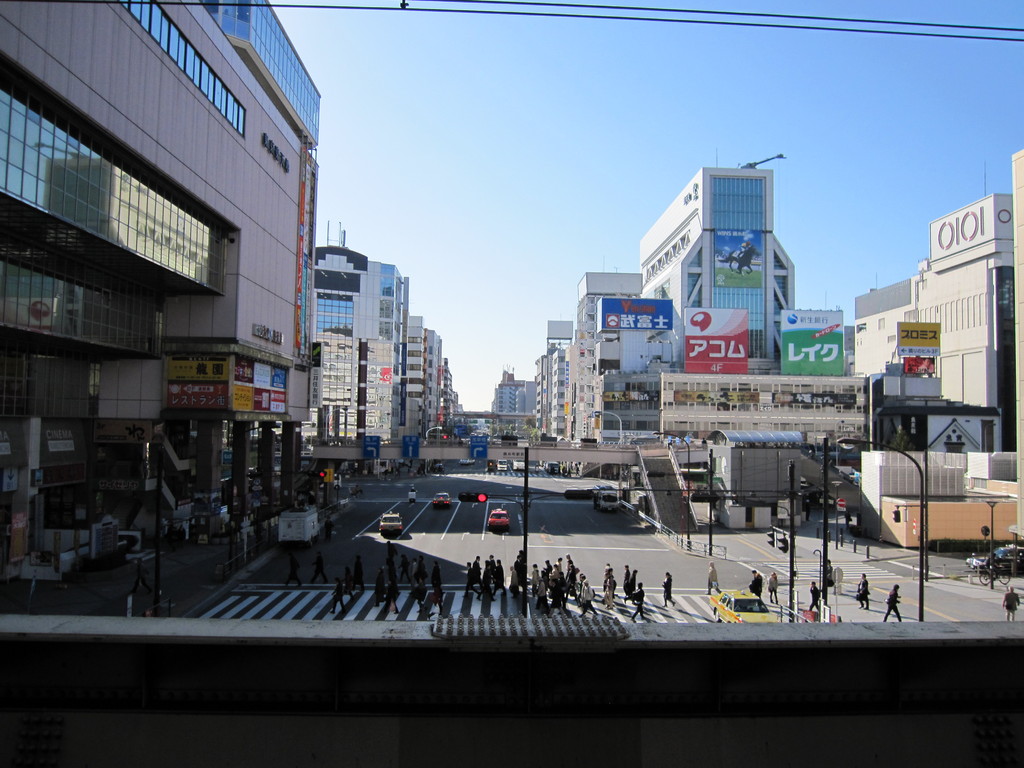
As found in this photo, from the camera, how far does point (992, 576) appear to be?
27391 mm

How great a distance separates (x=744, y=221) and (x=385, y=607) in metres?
118

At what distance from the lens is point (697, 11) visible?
8297 mm

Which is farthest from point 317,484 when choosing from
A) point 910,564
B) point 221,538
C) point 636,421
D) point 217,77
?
point 636,421

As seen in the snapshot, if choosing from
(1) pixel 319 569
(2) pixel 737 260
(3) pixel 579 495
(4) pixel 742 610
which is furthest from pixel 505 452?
(2) pixel 737 260

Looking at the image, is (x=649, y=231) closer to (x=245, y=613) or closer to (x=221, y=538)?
(x=221, y=538)

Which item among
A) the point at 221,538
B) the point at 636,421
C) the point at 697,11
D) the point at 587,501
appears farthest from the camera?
the point at 636,421

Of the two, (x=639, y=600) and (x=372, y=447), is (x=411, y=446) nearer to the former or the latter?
(x=372, y=447)

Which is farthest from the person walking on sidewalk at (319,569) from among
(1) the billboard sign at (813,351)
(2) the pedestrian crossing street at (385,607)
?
(1) the billboard sign at (813,351)

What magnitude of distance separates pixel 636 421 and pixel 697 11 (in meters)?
88.9

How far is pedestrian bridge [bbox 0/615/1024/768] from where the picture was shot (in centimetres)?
528

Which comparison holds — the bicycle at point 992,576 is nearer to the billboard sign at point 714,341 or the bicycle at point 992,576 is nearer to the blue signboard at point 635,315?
the billboard sign at point 714,341

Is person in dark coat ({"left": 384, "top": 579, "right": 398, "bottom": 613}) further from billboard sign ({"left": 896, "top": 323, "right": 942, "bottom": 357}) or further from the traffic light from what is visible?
billboard sign ({"left": 896, "top": 323, "right": 942, "bottom": 357})

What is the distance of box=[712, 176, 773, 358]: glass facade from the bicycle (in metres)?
95.0

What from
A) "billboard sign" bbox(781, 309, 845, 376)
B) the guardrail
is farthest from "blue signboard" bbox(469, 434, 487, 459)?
"billboard sign" bbox(781, 309, 845, 376)
